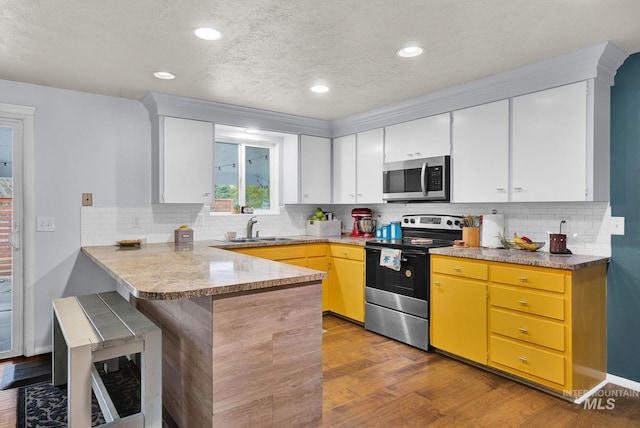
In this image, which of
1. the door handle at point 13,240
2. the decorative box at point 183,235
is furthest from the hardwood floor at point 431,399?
the decorative box at point 183,235

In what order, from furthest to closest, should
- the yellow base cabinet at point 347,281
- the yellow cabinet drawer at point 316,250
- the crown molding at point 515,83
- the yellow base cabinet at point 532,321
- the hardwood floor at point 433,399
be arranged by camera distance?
1. the yellow cabinet drawer at point 316,250
2. the yellow base cabinet at point 347,281
3. the crown molding at point 515,83
4. the yellow base cabinet at point 532,321
5. the hardwood floor at point 433,399

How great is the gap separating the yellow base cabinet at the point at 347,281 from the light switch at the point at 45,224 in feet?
8.69

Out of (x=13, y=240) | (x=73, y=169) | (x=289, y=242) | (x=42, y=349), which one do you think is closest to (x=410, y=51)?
(x=289, y=242)

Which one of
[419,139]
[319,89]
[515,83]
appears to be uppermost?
[319,89]

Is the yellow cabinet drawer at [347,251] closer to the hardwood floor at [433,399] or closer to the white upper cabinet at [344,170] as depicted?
the white upper cabinet at [344,170]

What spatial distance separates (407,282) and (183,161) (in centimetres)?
240

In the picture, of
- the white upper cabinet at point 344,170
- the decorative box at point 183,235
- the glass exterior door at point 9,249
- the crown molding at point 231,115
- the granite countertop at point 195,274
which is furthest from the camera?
the white upper cabinet at point 344,170

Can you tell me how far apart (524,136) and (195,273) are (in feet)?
8.47

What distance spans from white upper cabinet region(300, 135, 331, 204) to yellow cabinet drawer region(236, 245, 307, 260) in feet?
2.37

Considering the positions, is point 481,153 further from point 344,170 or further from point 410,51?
point 344,170

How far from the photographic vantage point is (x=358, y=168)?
4574 mm

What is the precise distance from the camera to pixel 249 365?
1.77 metres

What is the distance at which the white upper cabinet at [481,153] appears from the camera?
3162mm

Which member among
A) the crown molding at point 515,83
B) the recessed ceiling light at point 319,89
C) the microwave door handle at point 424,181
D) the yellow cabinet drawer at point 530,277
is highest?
the recessed ceiling light at point 319,89
